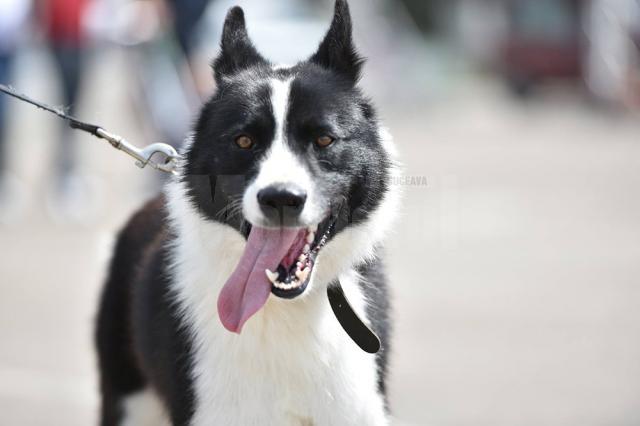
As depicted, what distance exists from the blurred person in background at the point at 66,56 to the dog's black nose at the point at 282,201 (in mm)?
6413

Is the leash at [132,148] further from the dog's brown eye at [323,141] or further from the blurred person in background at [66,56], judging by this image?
the blurred person in background at [66,56]

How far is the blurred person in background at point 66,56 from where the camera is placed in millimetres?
9539

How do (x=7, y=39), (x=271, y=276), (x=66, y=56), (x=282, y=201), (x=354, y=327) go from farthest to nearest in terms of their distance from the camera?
(x=66, y=56) → (x=7, y=39) → (x=354, y=327) → (x=271, y=276) → (x=282, y=201)

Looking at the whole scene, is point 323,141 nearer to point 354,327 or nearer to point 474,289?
point 354,327

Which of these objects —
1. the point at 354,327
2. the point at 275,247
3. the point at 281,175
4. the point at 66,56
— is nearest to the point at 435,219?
the point at 66,56

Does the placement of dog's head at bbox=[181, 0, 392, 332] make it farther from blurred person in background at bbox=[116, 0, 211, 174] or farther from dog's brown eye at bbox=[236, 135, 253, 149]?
blurred person in background at bbox=[116, 0, 211, 174]

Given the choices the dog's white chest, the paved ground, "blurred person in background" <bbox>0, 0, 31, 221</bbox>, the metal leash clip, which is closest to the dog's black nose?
the dog's white chest

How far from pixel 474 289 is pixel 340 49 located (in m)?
4.39

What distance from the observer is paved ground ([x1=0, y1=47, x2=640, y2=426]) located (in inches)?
224

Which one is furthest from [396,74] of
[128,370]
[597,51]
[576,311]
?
[128,370]

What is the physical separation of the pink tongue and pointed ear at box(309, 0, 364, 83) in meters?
0.71

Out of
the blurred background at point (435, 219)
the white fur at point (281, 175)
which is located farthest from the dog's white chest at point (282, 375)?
the blurred background at point (435, 219)

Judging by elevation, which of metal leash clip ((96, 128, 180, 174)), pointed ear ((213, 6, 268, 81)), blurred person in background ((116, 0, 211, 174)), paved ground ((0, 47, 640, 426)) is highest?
blurred person in background ((116, 0, 211, 174))

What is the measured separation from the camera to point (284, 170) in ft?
11.0
